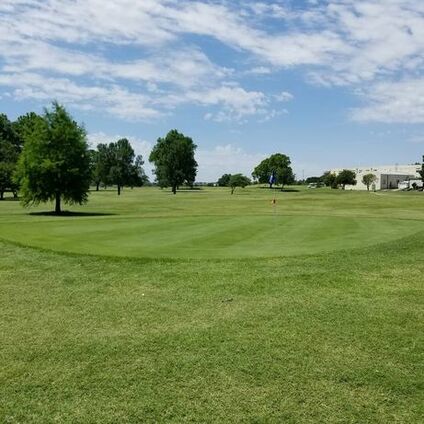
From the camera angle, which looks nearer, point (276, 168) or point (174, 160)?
point (174, 160)

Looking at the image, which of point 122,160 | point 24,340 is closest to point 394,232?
point 24,340

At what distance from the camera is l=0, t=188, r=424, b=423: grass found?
5527 mm

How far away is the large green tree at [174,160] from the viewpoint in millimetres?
Answer: 133875

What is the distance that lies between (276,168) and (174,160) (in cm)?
3500

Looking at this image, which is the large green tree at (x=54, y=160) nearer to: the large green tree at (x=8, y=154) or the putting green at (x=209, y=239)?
the large green tree at (x=8, y=154)

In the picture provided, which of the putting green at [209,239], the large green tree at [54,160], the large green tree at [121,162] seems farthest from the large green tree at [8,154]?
the putting green at [209,239]

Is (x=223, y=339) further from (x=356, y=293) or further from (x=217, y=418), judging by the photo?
(x=356, y=293)

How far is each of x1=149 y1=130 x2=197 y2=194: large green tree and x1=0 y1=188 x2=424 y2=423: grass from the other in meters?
118

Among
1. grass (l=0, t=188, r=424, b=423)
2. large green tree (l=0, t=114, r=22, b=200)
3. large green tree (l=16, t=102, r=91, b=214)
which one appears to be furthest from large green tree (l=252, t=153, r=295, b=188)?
grass (l=0, t=188, r=424, b=423)

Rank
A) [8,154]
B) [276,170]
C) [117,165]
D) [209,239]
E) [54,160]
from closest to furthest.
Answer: [209,239] < [54,160] < [8,154] < [117,165] < [276,170]

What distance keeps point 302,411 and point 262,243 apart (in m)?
12.1

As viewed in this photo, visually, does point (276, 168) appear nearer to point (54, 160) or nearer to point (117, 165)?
point (117, 165)

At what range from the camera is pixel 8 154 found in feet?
315

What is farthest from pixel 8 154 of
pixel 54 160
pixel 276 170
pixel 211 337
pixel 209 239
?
pixel 211 337
